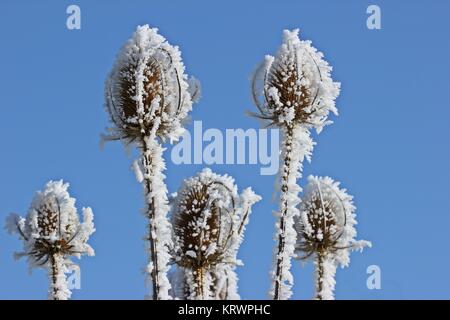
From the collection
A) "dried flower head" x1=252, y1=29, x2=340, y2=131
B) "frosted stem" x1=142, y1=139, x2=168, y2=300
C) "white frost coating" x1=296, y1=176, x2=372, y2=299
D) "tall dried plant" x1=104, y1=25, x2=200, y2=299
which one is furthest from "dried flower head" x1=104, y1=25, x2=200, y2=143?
"white frost coating" x1=296, y1=176, x2=372, y2=299

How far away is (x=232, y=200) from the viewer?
10.5m

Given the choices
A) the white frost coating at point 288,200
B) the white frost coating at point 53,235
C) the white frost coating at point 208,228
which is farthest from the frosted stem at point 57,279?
the white frost coating at point 288,200

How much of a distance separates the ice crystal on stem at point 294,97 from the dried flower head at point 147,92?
91 cm

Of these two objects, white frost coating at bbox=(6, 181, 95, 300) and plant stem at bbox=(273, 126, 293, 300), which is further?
white frost coating at bbox=(6, 181, 95, 300)

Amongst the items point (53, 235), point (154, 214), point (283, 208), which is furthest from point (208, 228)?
point (53, 235)

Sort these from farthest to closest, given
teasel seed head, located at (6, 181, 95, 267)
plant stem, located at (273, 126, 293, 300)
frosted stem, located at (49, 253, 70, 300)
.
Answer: teasel seed head, located at (6, 181, 95, 267) < frosted stem, located at (49, 253, 70, 300) < plant stem, located at (273, 126, 293, 300)

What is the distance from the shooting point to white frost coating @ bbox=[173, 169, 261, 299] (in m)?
10.2

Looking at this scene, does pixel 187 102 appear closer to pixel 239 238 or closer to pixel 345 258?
pixel 239 238

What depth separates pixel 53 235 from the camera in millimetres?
10203

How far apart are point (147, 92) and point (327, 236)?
2.83 metres

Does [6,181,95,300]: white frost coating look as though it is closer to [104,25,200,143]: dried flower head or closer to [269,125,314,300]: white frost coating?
[104,25,200,143]: dried flower head

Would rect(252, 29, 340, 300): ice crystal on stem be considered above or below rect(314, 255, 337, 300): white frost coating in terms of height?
above

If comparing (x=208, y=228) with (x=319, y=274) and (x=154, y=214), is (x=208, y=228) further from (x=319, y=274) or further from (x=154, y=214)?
(x=319, y=274)
